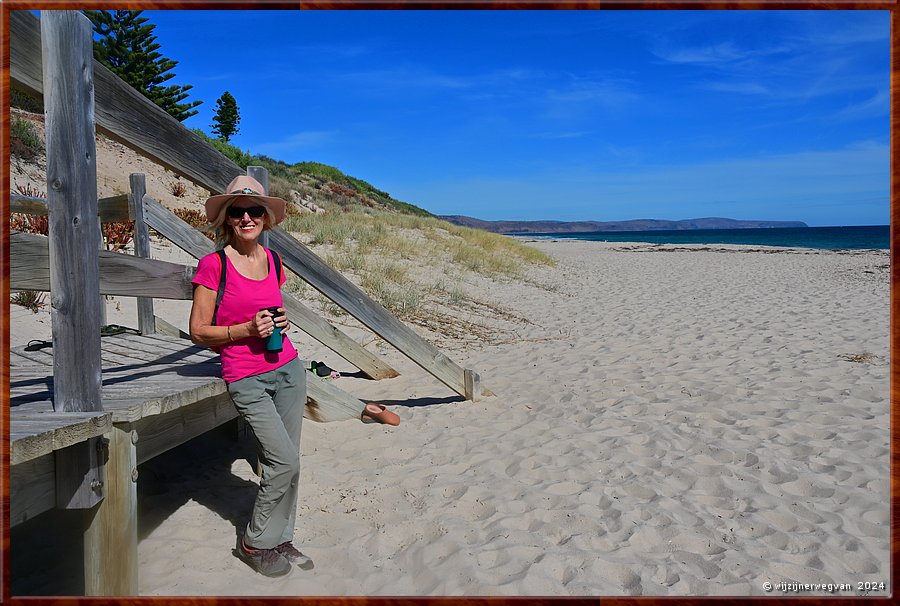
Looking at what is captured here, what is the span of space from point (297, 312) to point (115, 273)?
249 cm

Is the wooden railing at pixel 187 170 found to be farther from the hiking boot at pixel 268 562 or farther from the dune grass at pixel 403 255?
the dune grass at pixel 403 255

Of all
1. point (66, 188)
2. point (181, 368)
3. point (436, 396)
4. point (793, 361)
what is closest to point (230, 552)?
point (181, 368)

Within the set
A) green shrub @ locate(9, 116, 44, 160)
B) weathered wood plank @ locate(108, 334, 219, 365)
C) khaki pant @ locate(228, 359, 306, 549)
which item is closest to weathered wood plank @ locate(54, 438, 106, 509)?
khaki pant @ locate(228, 359, 306, 549)

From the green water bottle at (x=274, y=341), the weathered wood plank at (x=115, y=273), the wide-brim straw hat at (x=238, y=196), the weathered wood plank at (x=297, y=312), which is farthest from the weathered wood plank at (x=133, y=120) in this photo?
the weathered wood plank at (x=297, y=312)

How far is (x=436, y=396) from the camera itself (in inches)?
231

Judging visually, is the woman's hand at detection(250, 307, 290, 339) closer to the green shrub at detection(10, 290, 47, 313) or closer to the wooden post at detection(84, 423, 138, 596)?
the wooden post at detection(84, 423, 138, 596)

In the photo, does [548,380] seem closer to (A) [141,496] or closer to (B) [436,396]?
(B) [436,396]

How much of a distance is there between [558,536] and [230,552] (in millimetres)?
1606

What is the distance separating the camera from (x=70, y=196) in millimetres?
2117

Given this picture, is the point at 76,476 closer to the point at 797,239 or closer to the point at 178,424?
the point at 178,424

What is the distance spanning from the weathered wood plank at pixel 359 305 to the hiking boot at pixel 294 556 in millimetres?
1745

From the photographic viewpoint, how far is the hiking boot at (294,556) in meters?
2.90

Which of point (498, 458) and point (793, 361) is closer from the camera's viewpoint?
point (498, 458)

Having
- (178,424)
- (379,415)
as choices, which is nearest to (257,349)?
(178,424)
